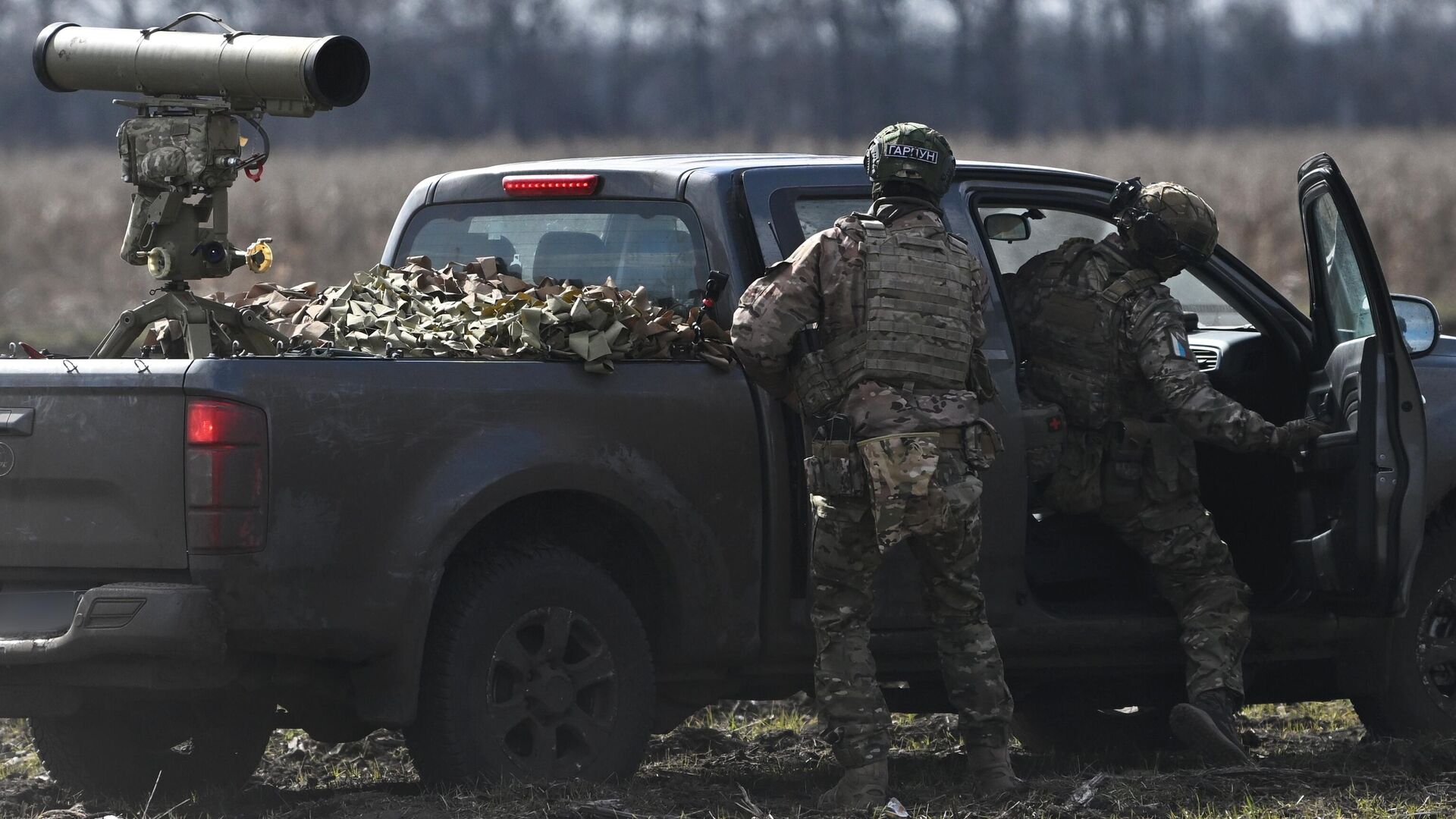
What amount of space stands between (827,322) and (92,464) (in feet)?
6.04

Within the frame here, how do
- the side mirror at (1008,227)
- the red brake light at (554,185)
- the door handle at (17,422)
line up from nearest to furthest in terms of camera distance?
the door handle at (17,422)
the red brake light at (554,185)
the side mirror at (1008,227)

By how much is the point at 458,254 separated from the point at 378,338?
1.13 metres

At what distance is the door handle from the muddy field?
1070 mm

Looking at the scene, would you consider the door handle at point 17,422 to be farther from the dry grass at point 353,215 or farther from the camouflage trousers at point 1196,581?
the dry grass at point 353,215

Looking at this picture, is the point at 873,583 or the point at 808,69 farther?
the point at 808,69

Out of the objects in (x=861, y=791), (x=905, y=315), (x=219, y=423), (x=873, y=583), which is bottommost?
(x=861, y=791)

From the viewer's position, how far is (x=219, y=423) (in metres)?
4.54

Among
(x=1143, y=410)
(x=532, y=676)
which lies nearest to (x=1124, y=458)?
(x=1143, y=410)

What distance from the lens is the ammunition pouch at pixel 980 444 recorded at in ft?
17.3

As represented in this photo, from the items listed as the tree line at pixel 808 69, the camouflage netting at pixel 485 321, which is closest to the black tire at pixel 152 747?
the camouflage netting at pixel 485 321

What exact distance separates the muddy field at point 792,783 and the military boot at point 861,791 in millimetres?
81

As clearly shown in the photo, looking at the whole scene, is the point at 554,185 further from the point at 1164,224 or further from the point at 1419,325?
the point at 1419,325

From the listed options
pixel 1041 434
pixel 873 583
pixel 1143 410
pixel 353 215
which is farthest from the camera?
pixel 353 215

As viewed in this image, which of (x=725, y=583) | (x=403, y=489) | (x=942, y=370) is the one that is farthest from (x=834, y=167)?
(x=403, y=489)
